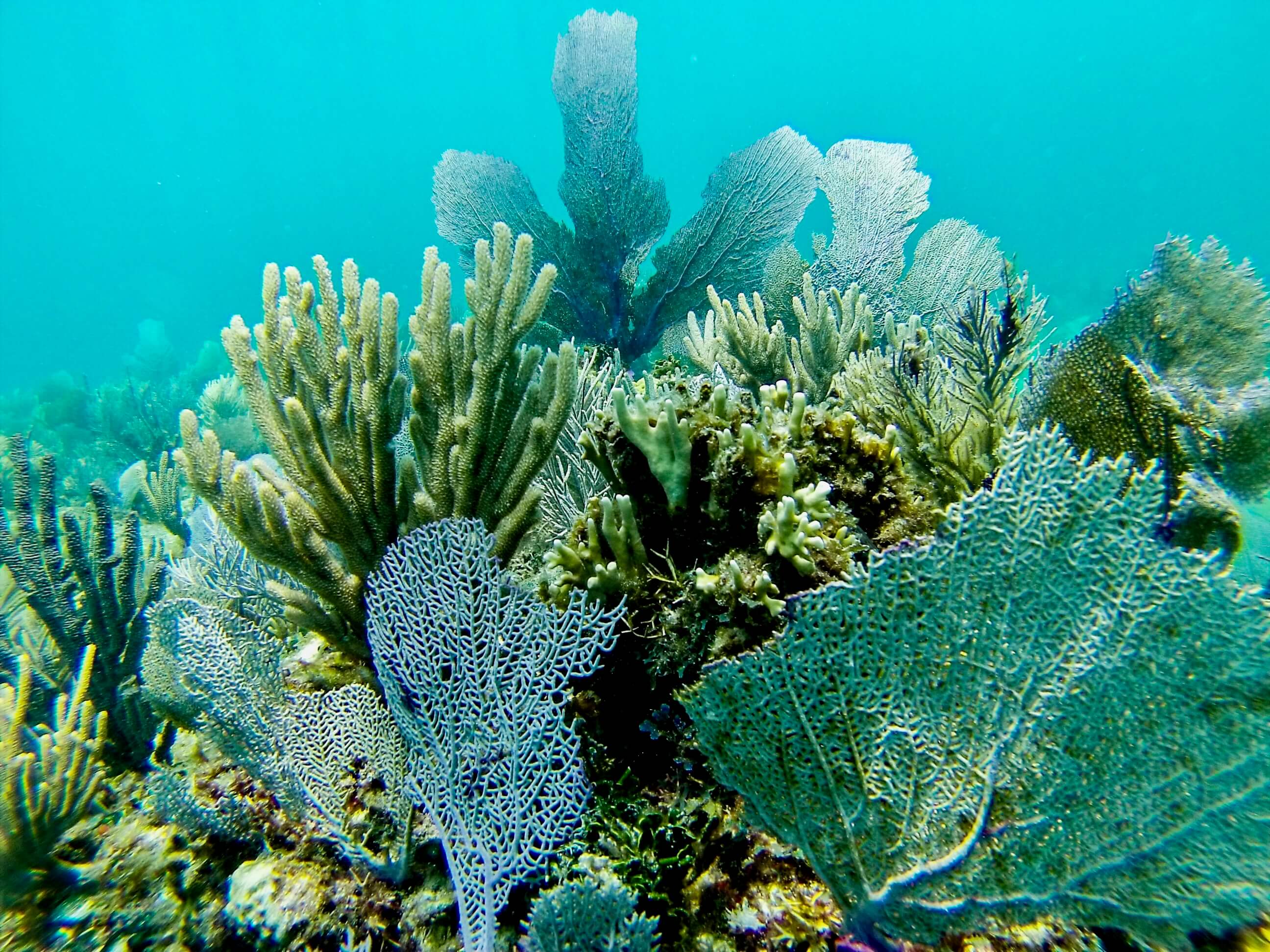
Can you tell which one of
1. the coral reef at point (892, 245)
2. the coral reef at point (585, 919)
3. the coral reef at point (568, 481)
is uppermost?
the coral reef at point (892, 245)

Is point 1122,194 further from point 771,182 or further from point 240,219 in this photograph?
point 240,219

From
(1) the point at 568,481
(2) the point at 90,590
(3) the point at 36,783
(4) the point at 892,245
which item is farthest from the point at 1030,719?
(4) the point at 892,245

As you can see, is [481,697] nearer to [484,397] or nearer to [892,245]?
[484,397]

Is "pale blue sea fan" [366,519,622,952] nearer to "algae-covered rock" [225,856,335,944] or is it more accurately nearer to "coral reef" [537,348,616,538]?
"algae-covered rock" [225,856,335,944]

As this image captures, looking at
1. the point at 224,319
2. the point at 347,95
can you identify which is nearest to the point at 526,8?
the point at 347,95

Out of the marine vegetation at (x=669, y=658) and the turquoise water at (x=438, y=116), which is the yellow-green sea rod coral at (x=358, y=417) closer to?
the marine vegetation at (x=669, y=658)

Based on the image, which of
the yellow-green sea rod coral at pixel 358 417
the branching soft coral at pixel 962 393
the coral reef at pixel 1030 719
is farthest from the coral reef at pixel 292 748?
the branching soft coral at pixel 962 393
